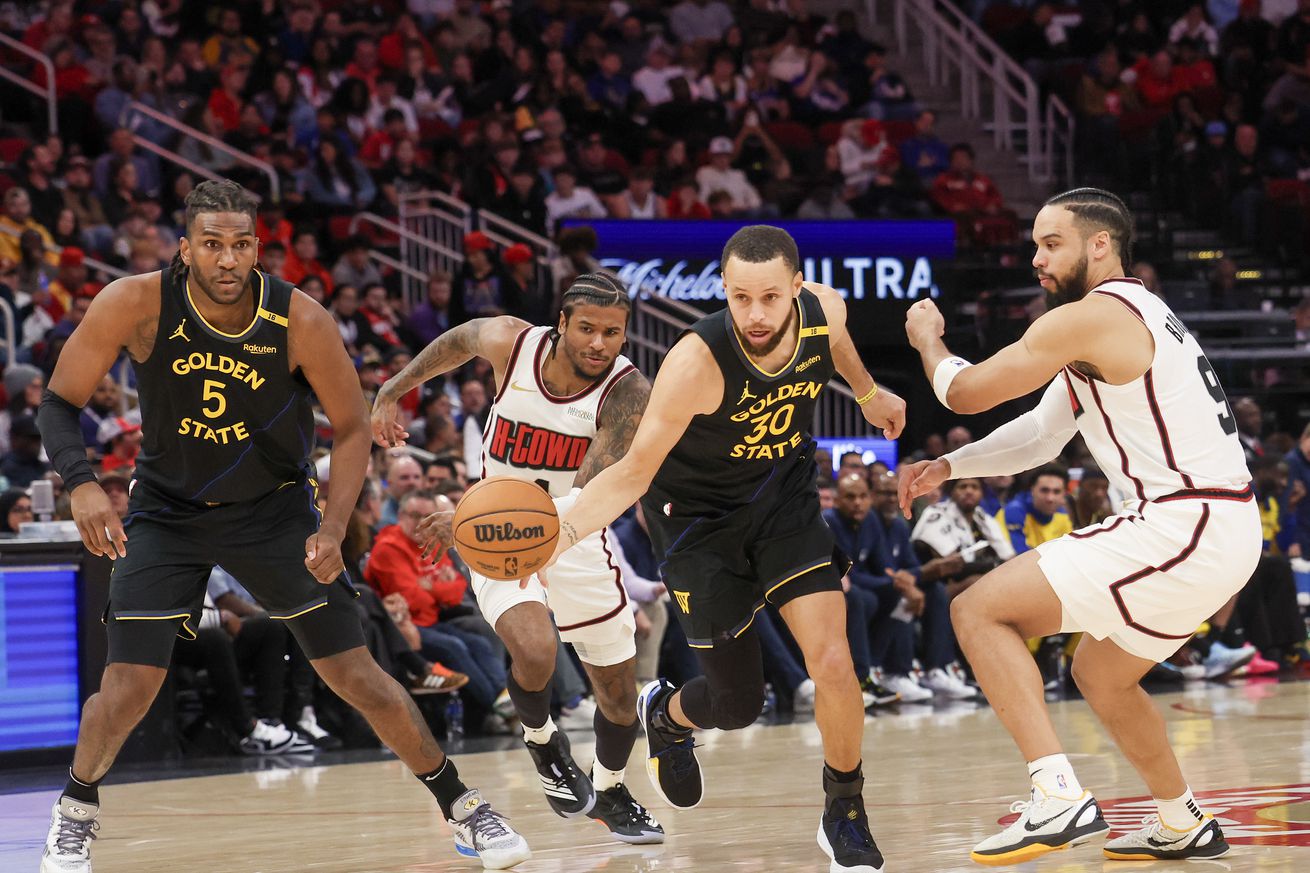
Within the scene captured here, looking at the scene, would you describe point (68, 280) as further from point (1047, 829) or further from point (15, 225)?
point (1047, 829)

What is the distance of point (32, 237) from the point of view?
12.7 meters

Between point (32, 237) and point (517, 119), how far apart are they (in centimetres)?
620

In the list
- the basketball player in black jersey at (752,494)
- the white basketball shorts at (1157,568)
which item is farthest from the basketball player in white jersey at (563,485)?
the white basketball shorts at (1157,568)

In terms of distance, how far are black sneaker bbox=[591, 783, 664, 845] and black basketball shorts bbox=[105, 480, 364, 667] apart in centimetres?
131

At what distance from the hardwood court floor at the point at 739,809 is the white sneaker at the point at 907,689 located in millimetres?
1544

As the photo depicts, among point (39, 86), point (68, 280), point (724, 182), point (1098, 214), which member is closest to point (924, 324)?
point (1098, 214)

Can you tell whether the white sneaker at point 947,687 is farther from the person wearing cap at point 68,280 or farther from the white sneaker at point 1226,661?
the person wearing cap at point 68,280

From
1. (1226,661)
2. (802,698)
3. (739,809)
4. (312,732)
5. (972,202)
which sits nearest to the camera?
(739,809)

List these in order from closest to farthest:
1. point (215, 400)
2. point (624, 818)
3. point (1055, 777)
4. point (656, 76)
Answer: point (1055, 777) < point (215, 400) < point (624, 818) < point (656, 76)

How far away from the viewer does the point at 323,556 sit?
208 inches

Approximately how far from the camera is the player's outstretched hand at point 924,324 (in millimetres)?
5379

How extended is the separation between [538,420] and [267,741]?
394cm

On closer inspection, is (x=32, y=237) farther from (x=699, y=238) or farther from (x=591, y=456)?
(x=591, y=456)

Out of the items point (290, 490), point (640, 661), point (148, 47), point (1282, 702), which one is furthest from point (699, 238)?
point (290, 490)
